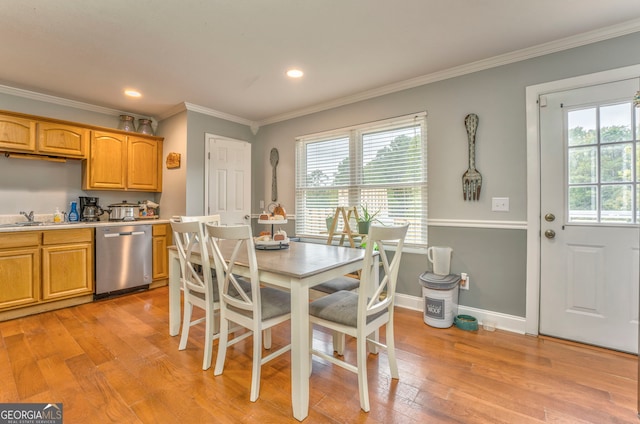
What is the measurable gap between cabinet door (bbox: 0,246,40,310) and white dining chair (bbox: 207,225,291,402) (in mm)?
2472

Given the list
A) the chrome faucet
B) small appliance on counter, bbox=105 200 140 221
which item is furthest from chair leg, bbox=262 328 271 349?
the chrome faucet

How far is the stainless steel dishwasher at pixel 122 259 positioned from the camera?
342 cm

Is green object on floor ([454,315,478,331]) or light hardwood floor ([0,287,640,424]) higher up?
green object on floor ([454,315,478,331])

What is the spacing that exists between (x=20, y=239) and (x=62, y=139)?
4.06 ft

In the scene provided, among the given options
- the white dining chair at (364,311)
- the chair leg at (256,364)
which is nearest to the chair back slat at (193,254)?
the chair leg at (256,364)

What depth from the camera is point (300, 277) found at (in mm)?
1506

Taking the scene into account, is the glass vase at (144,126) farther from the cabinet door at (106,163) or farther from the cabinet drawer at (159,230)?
the cabinet drawer at (159,230)

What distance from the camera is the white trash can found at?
8.70 feet

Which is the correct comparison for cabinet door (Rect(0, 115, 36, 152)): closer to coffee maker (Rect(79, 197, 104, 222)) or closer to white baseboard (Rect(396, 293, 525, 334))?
coffee maker (Rect(79, 197, 104, 222))

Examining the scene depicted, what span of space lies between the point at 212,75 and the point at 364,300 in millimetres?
2696

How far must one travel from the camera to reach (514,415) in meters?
1.56

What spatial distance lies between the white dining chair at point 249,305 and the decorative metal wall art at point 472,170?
6.52 feet

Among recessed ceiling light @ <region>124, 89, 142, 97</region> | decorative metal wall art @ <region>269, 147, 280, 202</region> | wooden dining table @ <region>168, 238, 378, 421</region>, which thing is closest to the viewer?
wooden dining table @ <region>168, 238, 378, 421</region>

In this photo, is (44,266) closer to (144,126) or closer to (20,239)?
(20,239)
